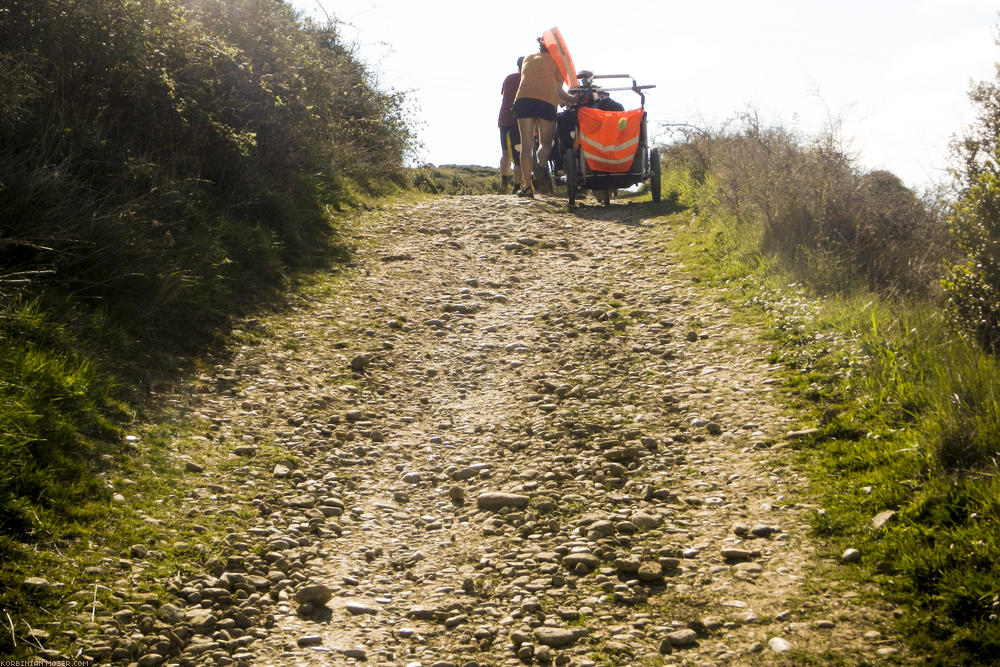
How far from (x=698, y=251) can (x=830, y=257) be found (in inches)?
75.8

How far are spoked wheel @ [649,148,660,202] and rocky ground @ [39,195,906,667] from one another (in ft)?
15.8

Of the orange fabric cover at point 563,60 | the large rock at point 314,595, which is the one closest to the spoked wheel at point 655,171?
the orange fabric cover at point 563,60

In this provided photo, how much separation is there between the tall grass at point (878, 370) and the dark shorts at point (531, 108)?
3613mm

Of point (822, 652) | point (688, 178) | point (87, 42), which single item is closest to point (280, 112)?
point (87, 42)

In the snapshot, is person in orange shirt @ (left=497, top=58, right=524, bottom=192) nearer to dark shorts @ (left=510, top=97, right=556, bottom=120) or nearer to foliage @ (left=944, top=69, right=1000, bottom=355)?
dark shorts @ (left=510, top=97, right=556, bottom=120)

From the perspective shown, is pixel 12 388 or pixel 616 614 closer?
pixel 616 614

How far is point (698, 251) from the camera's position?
9367 millimetres

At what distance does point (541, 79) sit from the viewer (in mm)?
12891

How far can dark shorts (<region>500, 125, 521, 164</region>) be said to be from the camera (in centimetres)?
1484

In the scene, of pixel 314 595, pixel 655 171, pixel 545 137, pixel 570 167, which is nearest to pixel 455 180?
pixel 545 137

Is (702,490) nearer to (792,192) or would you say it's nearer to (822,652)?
(822,652)

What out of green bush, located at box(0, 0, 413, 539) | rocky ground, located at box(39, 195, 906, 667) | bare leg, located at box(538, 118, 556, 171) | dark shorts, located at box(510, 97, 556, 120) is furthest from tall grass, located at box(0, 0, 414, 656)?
bare leg, located at box(538, 118, 556, 171)

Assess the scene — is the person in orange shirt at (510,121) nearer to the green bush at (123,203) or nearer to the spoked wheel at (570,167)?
the spoked wheel at (570,167)

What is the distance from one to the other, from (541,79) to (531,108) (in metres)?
0.47
